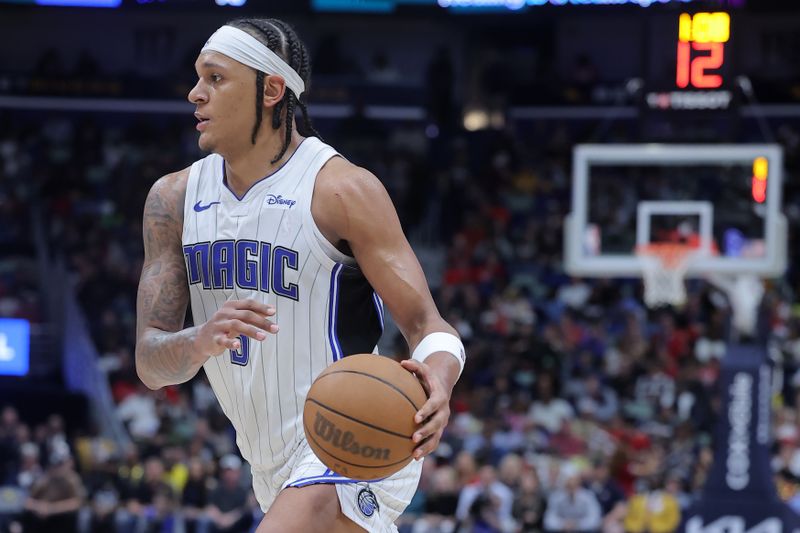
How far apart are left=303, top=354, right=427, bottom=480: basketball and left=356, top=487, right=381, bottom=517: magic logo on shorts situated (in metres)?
0.35

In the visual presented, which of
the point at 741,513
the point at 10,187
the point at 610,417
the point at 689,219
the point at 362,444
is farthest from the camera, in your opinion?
the point at 10,187

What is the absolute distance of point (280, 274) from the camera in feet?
12.4

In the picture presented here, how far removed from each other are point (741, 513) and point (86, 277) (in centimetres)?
1003

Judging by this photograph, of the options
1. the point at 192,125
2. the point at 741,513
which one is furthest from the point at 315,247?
the point at 192,125

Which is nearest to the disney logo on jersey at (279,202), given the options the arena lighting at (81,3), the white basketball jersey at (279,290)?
the white basketball jersey at (279,290)

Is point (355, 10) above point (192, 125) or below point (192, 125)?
above

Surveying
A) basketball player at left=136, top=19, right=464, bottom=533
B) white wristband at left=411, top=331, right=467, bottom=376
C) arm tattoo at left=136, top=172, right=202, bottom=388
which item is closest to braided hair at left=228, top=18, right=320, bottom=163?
basketball player at left=136, top=19, right=464, bottom=533

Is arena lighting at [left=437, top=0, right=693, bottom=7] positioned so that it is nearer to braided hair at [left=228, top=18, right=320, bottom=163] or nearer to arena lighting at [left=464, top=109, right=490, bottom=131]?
arena lighting at [left=464, top=109, right=490, bottom=131]

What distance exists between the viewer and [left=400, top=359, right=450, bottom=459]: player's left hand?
325 centimetres

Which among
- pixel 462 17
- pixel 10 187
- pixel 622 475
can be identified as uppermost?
pixel 462 17

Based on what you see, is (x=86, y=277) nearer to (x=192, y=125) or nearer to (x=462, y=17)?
(x=192, y=125)

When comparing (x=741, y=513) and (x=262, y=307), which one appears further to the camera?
(x=741, y=513)

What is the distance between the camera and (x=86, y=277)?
17.4 m

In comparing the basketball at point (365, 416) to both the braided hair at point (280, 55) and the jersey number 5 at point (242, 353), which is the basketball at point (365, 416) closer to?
the jersey number 5 at point (242, 353)
